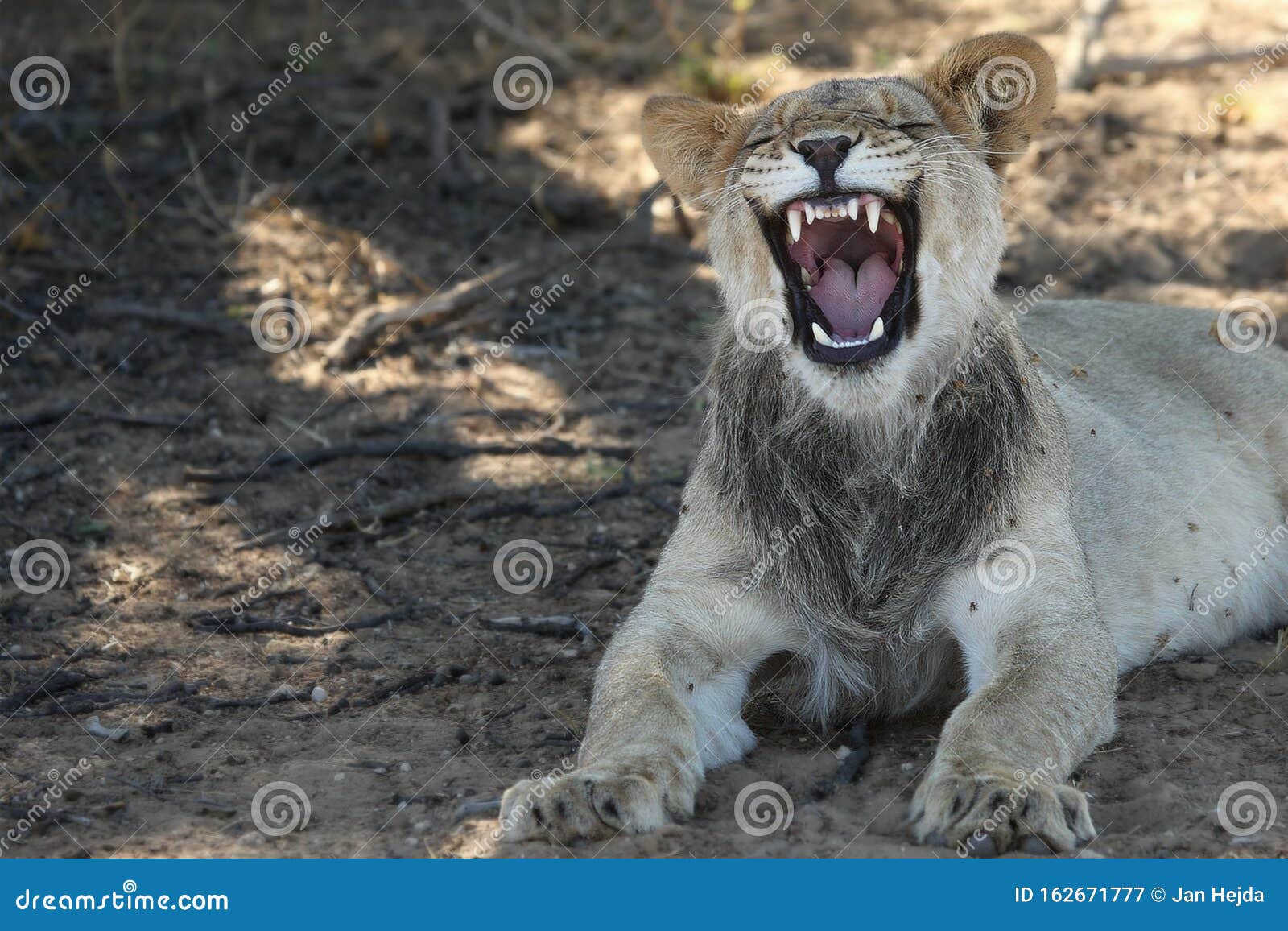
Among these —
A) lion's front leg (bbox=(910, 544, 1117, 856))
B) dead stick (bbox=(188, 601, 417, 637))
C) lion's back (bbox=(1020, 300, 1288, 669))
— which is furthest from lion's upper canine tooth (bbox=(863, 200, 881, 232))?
dead stick (bbox=(188, 601, 417, 637))

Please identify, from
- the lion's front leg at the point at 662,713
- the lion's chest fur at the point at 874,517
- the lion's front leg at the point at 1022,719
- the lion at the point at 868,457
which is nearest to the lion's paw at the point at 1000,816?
the lion's front leg at the point at 1022,719

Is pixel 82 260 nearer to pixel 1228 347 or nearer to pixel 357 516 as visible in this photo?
pixel 357 516

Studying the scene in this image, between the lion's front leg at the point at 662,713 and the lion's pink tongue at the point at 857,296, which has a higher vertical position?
the lion's pink tongue at the point at 857,296

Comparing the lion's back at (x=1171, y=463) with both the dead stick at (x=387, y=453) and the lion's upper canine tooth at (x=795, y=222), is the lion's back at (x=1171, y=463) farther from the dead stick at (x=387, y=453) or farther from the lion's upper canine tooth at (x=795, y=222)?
the dead stick at (x=387, y=453)

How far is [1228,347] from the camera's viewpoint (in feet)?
20.7

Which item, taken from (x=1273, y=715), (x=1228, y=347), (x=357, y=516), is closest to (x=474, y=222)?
(x=357, y=516)

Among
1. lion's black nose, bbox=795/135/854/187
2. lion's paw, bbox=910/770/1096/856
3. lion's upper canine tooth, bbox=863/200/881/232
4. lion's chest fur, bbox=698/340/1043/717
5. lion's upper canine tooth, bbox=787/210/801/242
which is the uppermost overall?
lion's black nose, bbox=795/135/854/187

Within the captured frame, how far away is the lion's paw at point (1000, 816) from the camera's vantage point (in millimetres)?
3639

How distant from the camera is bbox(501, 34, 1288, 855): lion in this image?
431 centimetres

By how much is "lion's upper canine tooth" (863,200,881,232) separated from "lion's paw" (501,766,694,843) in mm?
1662

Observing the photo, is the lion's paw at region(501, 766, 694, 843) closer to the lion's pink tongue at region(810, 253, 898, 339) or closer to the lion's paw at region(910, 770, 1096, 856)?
the lion's paw at region(910, 770, 1096, 856)

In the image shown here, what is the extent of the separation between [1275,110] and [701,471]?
20.9 feet

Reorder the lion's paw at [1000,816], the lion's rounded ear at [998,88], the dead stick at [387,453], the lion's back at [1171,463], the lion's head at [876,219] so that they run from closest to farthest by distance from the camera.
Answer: the lion's paw at [1000,816] → the lion's head at [876,219] → the lion's rounded ear at [998,88] → the lion's back at [1171,463] → the dead stick at [387,453]

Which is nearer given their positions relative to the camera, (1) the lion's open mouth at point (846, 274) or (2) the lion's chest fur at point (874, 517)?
(1) the lion's open mouth at point (846, 274)
